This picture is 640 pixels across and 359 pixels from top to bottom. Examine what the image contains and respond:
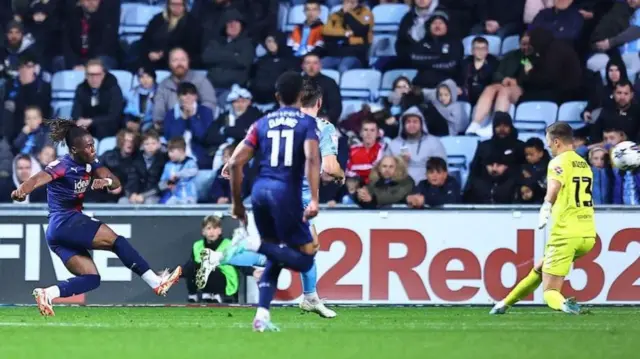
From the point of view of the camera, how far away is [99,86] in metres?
19.8

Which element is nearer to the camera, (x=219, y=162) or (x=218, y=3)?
(x=219, y=162)

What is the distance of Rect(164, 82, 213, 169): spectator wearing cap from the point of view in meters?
19.2

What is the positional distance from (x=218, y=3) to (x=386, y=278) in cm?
640

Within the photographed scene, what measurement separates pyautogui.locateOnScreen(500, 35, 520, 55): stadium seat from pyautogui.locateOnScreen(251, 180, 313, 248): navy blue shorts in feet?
33.2

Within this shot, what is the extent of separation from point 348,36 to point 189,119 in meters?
2.80

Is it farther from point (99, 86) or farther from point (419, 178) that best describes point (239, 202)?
point (99, 86)

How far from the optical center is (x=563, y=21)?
65.8 ft

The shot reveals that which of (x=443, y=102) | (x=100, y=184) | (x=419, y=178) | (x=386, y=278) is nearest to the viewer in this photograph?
(x=100, y=184)

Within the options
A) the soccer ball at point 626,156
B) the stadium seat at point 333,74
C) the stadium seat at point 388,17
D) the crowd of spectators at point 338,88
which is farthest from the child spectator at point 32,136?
the soccer ball at point 626,156

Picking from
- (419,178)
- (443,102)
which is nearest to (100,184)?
(419,178)

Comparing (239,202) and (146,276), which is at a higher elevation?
(239,202)

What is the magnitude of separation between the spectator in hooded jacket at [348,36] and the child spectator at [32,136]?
418 centimetres

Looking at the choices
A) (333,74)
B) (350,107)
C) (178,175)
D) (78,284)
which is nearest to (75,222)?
(78,284)

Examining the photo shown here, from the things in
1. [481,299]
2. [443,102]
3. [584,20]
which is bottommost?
[481,299]
